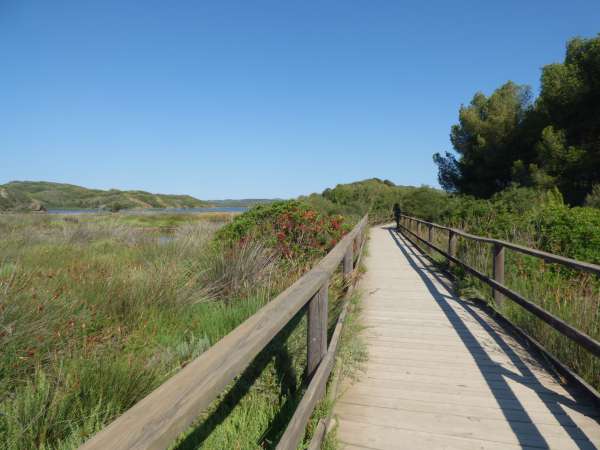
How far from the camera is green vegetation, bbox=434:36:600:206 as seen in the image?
18.5 meters

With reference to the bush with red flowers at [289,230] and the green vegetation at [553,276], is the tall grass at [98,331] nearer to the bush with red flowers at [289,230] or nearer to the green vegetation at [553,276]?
the bush with red flowers at [289,230]

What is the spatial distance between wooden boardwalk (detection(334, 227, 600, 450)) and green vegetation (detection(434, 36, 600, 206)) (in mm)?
14099

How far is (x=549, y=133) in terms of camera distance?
18.6 meters

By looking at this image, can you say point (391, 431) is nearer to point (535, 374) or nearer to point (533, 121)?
point (535, 374)

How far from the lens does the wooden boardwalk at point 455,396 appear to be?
2.32 meters

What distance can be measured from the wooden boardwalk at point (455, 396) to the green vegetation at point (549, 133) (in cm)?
1410

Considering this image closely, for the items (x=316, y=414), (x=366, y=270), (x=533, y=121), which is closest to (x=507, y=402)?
(x=316, y=414)

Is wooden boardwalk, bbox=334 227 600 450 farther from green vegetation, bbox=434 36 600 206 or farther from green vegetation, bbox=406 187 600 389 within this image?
green vegetation, bbox=434 36 600 206

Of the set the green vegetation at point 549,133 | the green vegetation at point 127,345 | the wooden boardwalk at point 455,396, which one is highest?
the green vegetation at point 549,133

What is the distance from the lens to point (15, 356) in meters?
2.38

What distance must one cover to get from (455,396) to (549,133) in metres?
20.6

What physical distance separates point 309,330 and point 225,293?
276cm

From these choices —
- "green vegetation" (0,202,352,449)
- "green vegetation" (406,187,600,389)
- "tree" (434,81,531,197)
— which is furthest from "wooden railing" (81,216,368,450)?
"tree" (434,81,531,197)

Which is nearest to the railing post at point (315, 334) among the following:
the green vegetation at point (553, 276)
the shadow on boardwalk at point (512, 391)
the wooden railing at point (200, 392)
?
the wooden railing at point (200, 392)
